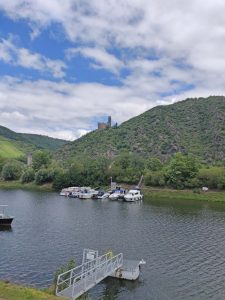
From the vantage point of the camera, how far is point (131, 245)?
57625mm

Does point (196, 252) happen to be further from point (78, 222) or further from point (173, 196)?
point (173, 196)

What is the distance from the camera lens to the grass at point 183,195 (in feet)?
431

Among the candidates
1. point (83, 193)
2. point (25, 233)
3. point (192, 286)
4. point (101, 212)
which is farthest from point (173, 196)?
point (192, 286)

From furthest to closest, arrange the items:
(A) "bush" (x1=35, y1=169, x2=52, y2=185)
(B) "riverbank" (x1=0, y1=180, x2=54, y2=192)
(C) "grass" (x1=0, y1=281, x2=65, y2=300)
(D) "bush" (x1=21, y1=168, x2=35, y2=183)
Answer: (D) "bush" (x1=21, y1=168, x2=35, y2=183) → (A) "bush" (x1=35, y1=169, x2=52, y2=185) → (B) "riverbank" (x1=0, y1=180, x2=54, y2=192) → (C) "grass" (x1=0, y1=281, x2=65, y2=300)

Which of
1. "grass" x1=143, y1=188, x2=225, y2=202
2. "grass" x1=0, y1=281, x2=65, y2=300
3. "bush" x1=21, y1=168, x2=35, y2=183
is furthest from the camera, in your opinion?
"bush" x1=21, y1=168, x2=35, y2=183

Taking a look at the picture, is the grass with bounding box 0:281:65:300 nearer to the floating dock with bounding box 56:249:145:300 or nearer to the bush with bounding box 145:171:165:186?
the floating dock with bounding box 56:249:145:300

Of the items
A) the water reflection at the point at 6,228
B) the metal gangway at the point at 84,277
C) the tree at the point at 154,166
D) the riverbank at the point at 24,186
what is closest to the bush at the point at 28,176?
the riverbank at the point at 24,186

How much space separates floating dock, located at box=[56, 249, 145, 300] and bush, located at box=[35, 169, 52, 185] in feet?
419

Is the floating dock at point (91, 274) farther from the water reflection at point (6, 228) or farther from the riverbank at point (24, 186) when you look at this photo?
the riverbank at point (24, 186)

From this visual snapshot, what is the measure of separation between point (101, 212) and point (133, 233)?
29247mm

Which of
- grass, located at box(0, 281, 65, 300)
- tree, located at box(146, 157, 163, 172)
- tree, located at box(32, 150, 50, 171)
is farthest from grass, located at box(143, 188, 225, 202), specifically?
grass, located at box(0, 281, 65, 300)

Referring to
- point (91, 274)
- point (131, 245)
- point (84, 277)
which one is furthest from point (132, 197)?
point (84, 277)

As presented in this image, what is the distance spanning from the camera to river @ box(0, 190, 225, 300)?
1567 inches

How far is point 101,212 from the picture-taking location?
95750 mm
